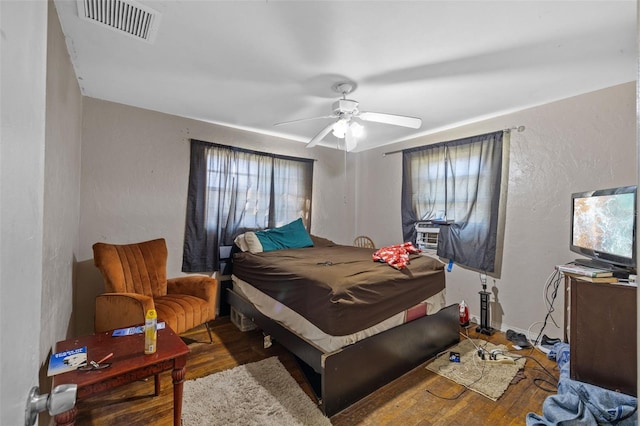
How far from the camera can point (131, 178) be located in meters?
2.94

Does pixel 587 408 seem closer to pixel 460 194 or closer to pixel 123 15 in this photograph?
pixel 460 194

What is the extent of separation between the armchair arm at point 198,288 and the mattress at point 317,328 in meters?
0.37

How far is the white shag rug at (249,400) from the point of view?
169cm

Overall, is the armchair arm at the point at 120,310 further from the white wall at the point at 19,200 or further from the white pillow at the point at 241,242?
the white wall at the point at 19,200

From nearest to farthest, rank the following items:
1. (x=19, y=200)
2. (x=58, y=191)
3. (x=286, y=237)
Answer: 1. (x=19, y=200)
2. (x=58, y=191)
3. (x=286, y=237)

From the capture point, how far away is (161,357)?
145 centimetres

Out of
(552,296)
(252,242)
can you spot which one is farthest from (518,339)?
(252,242)

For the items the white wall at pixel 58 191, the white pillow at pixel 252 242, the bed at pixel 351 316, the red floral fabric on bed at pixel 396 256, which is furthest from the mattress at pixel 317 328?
the white wall at pixel 58 191

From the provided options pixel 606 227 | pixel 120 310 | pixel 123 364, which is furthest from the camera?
pixel 120 310

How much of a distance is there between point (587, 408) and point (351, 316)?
4.52ft

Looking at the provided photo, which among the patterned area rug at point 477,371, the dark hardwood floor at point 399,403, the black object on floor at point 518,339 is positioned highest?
the black object on floor at point 518,339

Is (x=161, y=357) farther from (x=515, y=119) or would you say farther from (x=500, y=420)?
(x=515, y=119)

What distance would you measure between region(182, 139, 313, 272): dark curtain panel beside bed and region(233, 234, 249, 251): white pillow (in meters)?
0.13

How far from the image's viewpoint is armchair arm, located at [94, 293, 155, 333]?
79.2 inches
